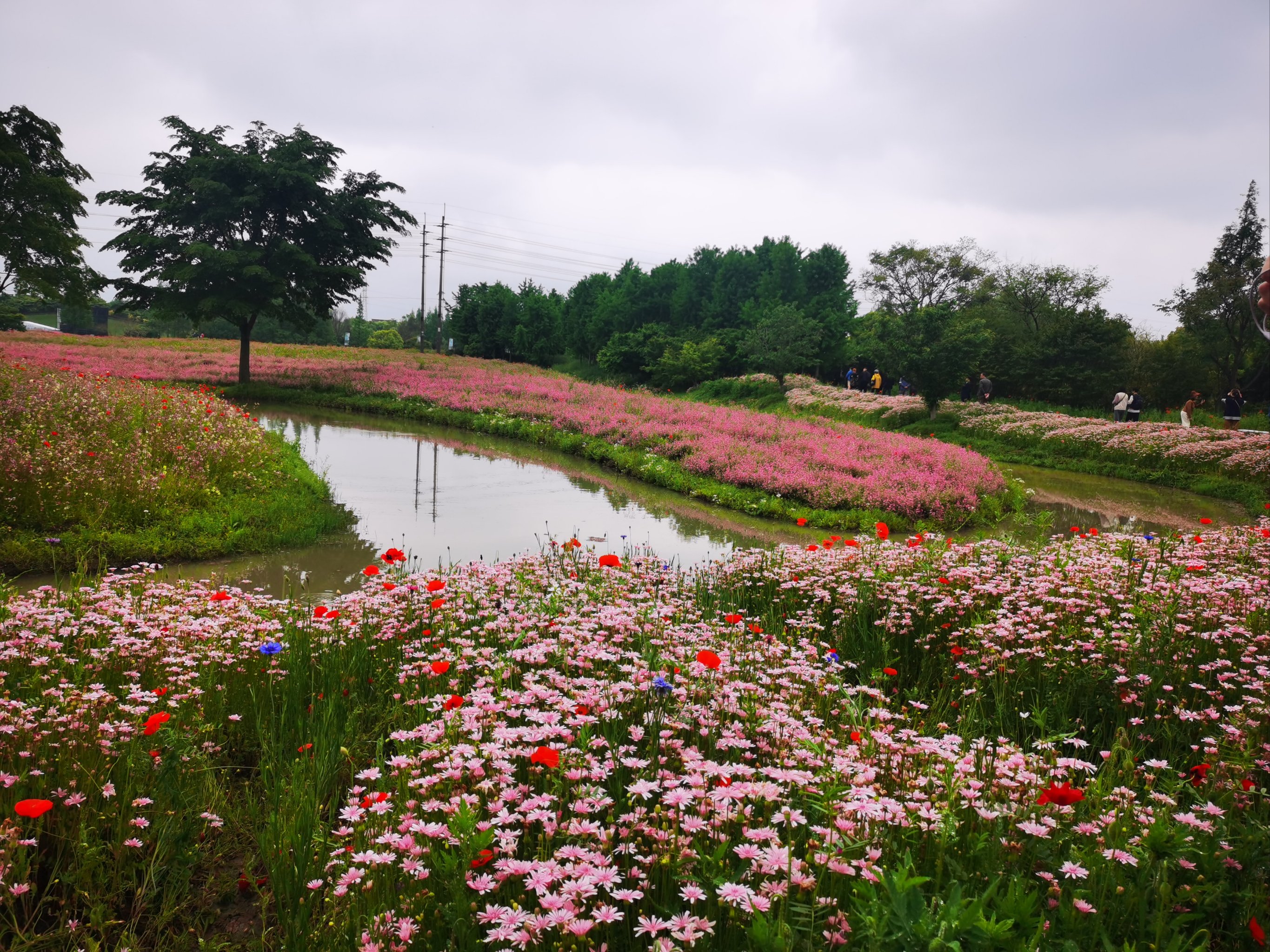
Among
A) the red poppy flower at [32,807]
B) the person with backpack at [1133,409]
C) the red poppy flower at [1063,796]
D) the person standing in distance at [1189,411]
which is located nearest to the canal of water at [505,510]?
the red poppy flower at [32,807]

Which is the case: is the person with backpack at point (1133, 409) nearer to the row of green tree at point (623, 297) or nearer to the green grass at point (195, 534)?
the row of green tree at point (623, 297)

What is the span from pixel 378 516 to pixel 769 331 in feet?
96.1

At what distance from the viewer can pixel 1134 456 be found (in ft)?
67.2

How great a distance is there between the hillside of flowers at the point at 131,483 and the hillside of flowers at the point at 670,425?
7.74 m

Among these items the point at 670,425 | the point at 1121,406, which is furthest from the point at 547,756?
the point at 1121,406

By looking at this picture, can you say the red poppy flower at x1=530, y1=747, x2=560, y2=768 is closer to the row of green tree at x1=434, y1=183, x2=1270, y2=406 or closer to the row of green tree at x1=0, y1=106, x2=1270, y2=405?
the row of green tree at x1=0, y1=106, x2=1270, y2=405

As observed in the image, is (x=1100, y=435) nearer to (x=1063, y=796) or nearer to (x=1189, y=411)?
(x=1189, y=411)

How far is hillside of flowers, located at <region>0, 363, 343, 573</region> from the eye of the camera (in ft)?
25.3

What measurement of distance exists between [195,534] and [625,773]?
7606 mm

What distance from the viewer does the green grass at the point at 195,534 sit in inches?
283

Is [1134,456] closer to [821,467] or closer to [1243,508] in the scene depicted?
[1243,508]

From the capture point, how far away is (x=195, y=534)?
8.44 metres

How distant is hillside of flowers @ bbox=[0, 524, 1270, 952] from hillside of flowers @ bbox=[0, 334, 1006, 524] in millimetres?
8140

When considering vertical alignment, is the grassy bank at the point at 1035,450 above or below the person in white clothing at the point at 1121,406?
below
